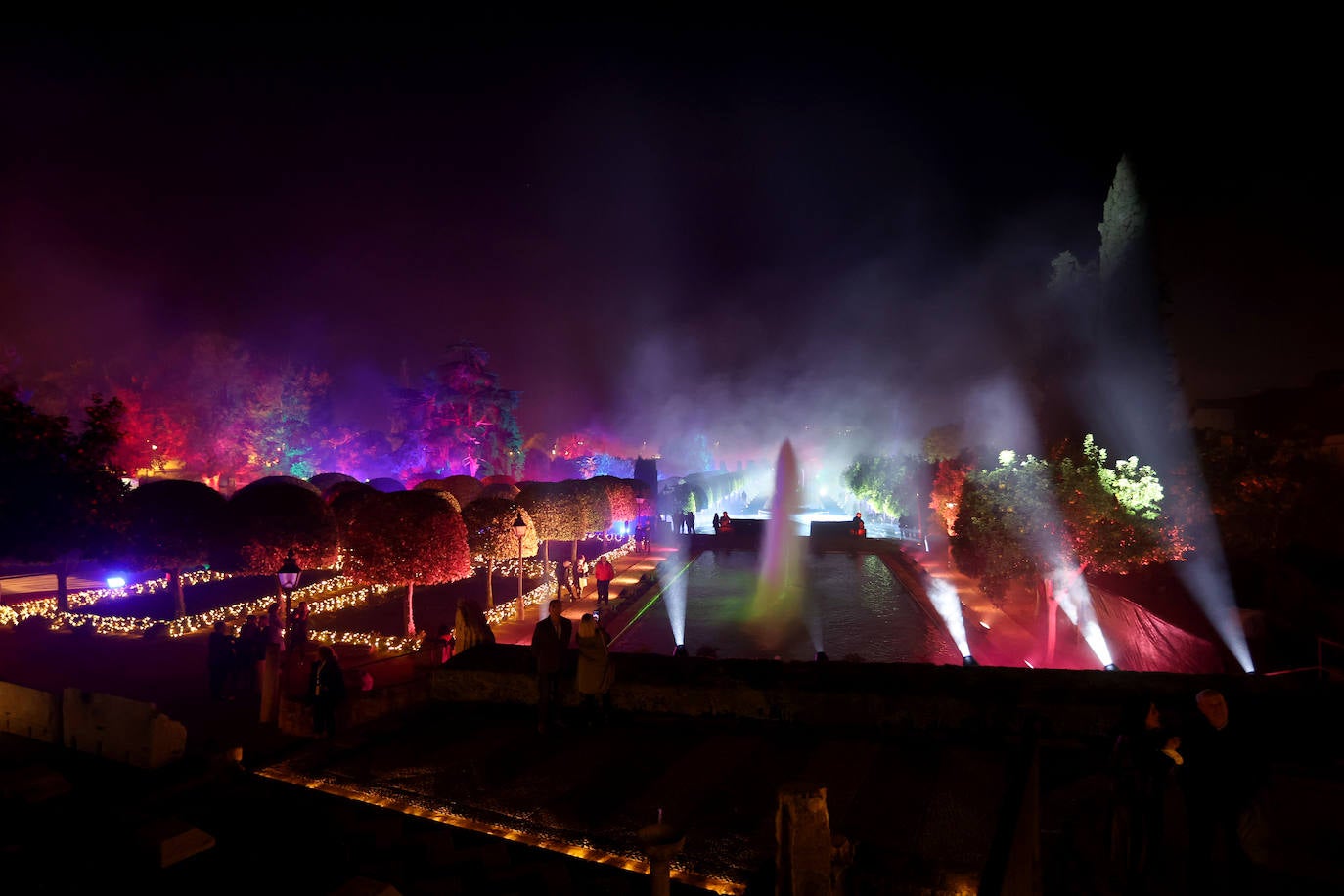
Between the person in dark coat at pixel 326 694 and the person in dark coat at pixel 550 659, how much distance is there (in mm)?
2721

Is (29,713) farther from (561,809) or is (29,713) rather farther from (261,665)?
(561,809)

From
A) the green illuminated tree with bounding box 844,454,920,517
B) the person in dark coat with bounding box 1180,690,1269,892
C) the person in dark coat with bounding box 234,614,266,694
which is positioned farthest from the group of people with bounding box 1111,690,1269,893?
the green illuminated tree with bounding box 844,454,920,517

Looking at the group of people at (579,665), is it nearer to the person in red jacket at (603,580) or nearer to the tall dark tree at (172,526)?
the person in red jacket at (603,580)

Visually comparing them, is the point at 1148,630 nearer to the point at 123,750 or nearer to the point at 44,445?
the point at 123,750

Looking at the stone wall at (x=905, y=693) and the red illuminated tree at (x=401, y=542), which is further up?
the red illuminated tree at (x=401, y=542)

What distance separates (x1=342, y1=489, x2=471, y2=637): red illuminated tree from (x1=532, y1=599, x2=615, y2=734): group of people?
8.92 m

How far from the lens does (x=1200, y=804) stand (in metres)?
4.39

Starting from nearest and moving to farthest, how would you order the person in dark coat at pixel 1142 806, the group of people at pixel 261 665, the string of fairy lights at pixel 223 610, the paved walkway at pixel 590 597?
the person in dark coat at pixel 1142 806 < the group of people at pixel 261 665 < the string of fairy lights at pixel 223 610 < the paved walkway at pixel 590 597

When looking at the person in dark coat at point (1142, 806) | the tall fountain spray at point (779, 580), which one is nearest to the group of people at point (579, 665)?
the person in dark coat at point (1142, 806)

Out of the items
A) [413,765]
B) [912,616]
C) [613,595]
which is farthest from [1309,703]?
[613,595]

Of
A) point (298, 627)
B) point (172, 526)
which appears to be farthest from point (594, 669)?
point (172, 526)

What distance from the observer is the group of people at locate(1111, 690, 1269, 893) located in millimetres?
4238

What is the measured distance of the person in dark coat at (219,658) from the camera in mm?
11031

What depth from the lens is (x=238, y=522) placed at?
1725 centimetres
